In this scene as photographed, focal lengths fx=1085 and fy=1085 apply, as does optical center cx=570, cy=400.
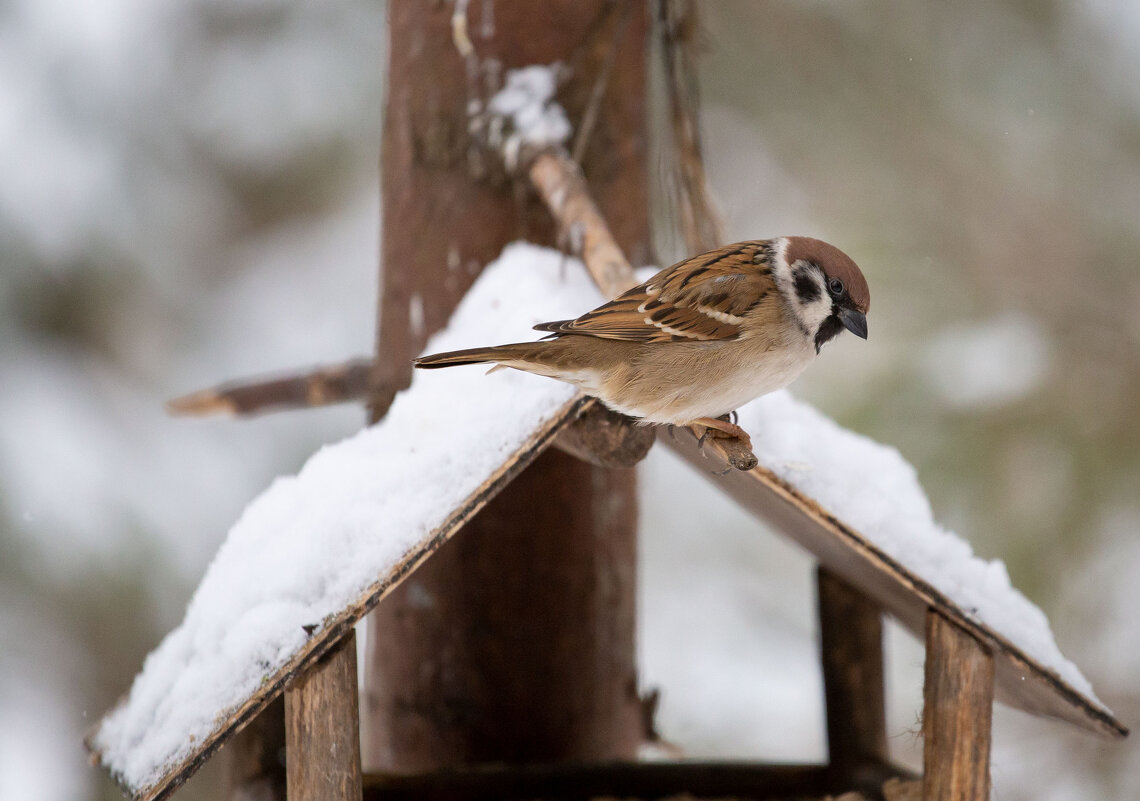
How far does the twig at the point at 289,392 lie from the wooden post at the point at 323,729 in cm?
114

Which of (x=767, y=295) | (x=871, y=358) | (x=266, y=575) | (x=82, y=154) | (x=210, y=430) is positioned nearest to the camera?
(x=266, y=575)

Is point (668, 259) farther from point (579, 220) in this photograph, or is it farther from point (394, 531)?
point (394, 531)

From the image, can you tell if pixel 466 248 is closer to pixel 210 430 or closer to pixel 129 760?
pixel 129 760

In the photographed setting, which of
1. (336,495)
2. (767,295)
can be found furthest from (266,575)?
(767,295)

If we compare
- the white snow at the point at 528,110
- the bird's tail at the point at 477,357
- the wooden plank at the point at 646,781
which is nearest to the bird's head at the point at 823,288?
the bird's tail at the point at 477,357

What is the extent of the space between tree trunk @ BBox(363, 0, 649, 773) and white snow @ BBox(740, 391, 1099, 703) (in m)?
0.70

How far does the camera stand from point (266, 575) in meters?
1.74

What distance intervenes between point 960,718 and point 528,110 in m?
1.52

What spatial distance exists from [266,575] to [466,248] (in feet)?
3.32

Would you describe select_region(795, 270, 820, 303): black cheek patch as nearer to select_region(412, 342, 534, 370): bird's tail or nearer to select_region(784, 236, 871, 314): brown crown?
select_region(784, 236, 871, 314): brown crown

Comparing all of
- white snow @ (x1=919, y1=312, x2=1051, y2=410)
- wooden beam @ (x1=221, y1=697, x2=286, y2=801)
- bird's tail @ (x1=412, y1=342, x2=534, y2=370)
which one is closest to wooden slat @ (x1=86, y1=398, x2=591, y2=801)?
bird's tail @ (x1=412, y1=342, x2=534, y2=370)

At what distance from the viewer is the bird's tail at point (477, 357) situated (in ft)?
5.32

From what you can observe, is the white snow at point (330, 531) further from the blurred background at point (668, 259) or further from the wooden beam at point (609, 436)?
the blurred background at point (668, 259)

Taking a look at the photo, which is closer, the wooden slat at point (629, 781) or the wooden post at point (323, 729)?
the wooden post at point (323, 729)
